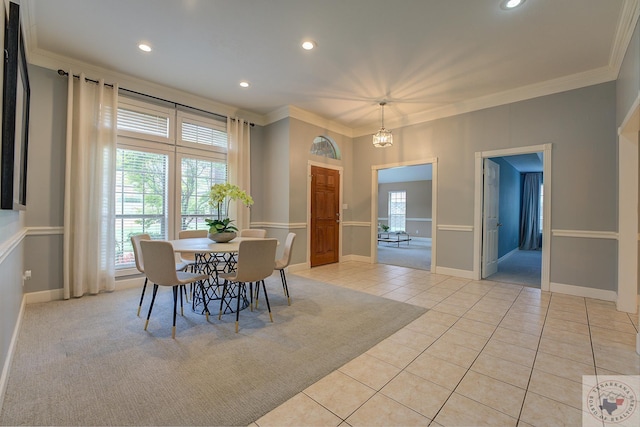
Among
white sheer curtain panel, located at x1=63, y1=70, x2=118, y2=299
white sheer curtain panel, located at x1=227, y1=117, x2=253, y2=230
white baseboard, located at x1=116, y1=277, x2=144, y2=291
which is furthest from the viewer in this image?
white sheer curtain panel, located at x1=227, y1=117, x2=253, y2=230

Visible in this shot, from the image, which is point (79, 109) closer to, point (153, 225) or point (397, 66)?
point (153, 225)

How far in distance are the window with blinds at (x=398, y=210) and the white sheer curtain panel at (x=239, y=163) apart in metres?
7.95

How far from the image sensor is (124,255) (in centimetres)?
386

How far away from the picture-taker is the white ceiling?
2.51m

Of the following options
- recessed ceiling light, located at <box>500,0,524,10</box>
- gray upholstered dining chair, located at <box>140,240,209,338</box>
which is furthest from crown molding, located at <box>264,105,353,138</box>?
gray upholstered dining chair, located at <box>140,240,209,338</box>

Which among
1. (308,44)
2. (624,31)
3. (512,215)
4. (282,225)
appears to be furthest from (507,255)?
(308,44)

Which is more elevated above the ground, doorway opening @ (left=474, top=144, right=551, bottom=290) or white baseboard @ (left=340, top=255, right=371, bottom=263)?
doorway opening @ (left=474, top=144, right=551, bottom=290)

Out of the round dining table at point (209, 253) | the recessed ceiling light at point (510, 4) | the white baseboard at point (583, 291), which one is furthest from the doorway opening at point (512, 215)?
the round dining table at point (209, 253)

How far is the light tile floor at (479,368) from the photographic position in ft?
4.95

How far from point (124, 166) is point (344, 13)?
3.43m

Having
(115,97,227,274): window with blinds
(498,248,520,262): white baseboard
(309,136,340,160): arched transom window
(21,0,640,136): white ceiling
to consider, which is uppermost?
(21,0,640,136): white ceiling

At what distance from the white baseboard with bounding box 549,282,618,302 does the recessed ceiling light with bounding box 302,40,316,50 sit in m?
4.43

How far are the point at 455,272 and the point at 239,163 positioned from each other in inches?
166

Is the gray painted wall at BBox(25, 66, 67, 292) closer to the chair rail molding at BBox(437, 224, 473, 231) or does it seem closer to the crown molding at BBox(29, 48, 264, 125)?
the crown molding at BBox(29, 48, 264, 125)
